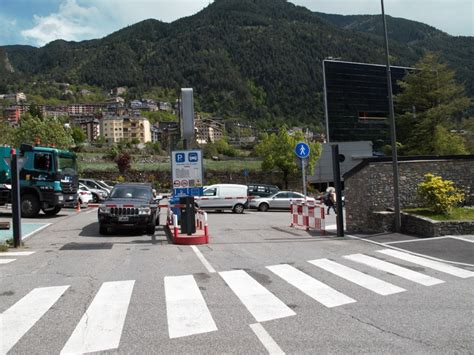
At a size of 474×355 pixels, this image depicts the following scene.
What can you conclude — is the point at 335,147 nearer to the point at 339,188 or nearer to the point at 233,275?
the point at 339,188

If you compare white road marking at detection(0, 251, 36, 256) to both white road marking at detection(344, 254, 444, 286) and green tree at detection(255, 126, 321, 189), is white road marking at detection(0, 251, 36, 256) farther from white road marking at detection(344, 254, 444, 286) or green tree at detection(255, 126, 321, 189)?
green tree at detection(255, 126, 321, 189)

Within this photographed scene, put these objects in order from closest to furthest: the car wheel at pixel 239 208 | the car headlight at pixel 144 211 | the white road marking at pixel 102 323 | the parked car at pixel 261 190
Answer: the white road marking at pixel 102 323 → the car headlight at pixel 144 211 → the car wheel at pixel 239 208 → the parked car at pixel 261 190

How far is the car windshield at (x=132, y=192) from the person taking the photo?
17.2 m

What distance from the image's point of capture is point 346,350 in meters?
5.04

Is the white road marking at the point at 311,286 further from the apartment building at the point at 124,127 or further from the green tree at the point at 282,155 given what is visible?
the apartment building at the point at 124,127

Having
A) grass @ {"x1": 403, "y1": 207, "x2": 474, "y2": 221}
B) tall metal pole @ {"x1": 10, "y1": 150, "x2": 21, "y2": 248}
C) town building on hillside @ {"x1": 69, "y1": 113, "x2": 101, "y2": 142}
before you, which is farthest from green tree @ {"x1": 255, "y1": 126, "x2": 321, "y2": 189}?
town building on hillside @ {"x1": 69, "y1": 113, "x2": 101, "y2": 142}

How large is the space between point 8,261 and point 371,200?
11.4m

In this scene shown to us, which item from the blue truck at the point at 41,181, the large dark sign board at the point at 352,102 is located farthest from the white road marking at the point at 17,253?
the large dark sign board at the point at 352,102

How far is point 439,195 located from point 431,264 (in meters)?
5.38

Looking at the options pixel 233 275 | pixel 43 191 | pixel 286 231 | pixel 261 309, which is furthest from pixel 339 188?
pixel 43 191

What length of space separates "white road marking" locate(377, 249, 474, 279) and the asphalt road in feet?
0.12

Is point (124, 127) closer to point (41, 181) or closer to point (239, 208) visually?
point (239, 208)

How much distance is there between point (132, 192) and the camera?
17.5 metres

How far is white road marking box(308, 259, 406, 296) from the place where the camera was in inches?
316
